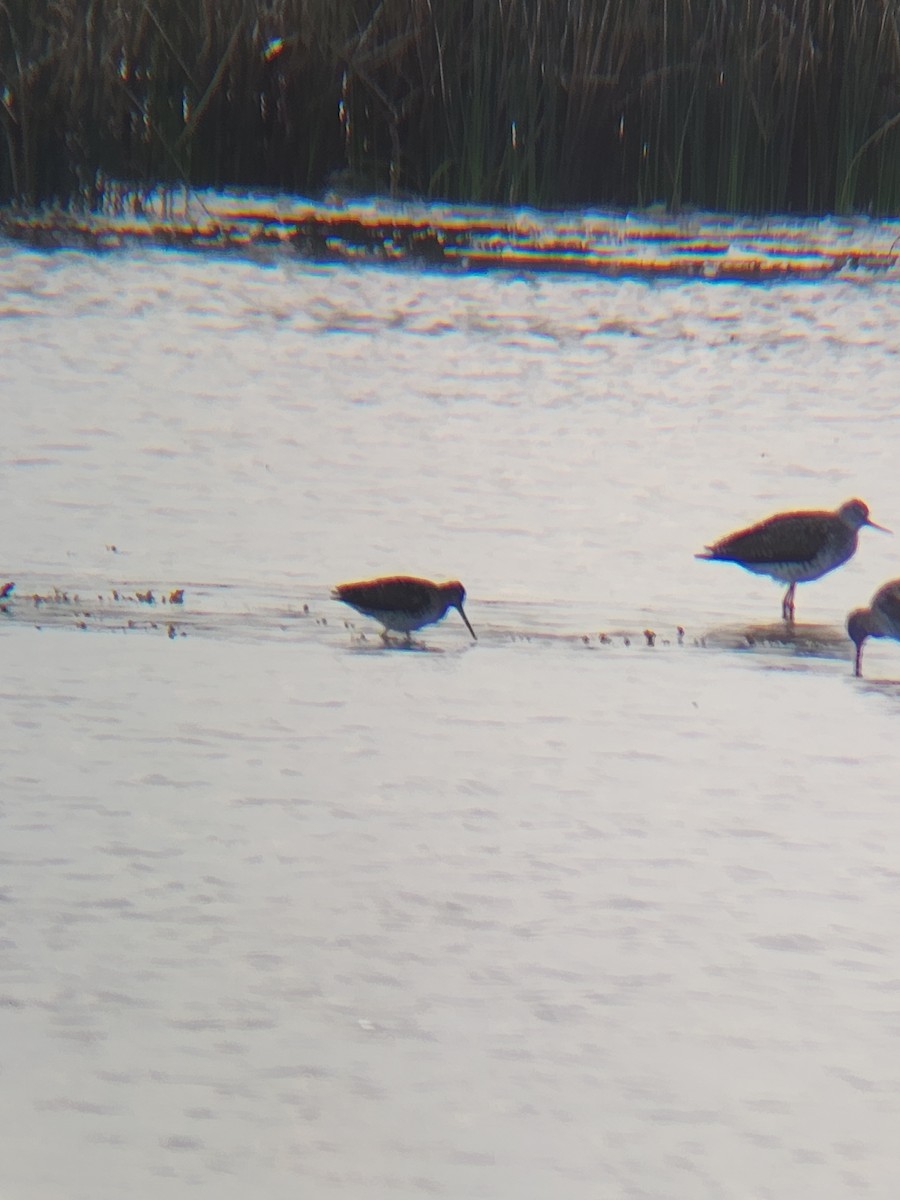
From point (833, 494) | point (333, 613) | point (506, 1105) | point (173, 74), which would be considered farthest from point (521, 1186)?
point (173, 74)

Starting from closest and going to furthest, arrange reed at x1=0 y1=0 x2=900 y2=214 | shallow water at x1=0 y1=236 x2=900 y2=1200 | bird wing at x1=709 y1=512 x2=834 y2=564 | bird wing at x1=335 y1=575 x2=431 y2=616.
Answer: shallow water at x1=0 y1=236 x2=900 y2=1200 < bird wing at x1=335 y1=575 x2=431 y2=616 < bird wing at x1=709 y1=512 x2=834 y2=564 < reed at x1=0 y1=0 x2=900 y2=214

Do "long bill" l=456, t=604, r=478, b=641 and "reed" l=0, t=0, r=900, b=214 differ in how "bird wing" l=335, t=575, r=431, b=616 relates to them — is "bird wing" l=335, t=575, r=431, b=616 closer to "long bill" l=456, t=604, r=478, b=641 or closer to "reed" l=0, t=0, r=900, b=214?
"long bill" l=456, t=604, r=478, b=641

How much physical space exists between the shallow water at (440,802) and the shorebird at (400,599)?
11 cm

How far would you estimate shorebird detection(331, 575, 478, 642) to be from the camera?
6074 millimetres

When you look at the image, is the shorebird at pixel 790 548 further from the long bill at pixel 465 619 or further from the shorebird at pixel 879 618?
the long bill at pixel 465 619

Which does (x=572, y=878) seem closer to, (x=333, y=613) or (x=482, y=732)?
(x=482, y=732)

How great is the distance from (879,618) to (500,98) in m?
7.63

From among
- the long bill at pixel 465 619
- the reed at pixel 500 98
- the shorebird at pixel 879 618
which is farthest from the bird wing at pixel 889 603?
the reed at pixel 500 98

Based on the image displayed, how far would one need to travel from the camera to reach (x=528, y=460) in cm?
857

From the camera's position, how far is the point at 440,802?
4.60 meters

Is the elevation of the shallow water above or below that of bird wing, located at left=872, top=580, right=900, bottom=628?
below

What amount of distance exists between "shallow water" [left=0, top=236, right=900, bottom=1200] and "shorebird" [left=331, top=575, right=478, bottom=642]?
11cm

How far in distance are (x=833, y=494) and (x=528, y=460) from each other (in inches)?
48.2

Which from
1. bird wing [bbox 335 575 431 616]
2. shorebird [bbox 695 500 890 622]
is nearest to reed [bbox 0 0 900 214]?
shorebird [bbox 695 500 890 622]
